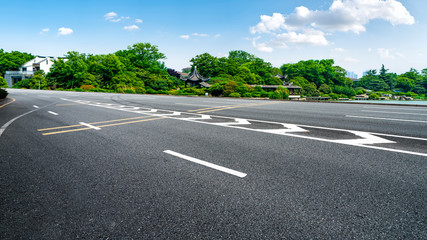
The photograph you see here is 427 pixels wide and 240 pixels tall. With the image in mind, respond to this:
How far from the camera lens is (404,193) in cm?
270

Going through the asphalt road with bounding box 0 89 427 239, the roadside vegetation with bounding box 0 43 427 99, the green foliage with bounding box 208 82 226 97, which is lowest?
the asphalt road with bounding box 0 89 427 239

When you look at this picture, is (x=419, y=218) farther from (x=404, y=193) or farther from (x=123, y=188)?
(x=123, y=188)

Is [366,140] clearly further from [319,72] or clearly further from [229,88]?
[319,72]

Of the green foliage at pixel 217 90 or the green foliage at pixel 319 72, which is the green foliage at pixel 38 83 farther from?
the green foliage at pixel 319 72

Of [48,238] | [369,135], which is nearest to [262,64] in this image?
[369,135]

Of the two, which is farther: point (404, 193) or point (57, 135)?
point (57, 135)

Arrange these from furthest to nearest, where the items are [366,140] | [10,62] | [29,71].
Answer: [10,62] → [29,71] → [366,140]

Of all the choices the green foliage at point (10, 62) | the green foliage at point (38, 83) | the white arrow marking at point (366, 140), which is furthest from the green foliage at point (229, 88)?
the green foliage at point (10, 62)

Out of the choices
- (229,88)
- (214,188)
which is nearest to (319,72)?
(229,88)

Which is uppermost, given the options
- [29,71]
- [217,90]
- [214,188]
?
[29,71]

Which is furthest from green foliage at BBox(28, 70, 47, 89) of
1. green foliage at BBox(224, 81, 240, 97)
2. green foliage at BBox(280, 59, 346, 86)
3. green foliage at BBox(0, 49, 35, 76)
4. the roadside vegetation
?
green foliage at BBox(280, 59, 346, 86)

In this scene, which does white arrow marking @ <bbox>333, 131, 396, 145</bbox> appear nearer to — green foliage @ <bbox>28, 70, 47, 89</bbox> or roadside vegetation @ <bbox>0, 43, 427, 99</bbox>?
roadside vegetation @ <bbox>0, 43, 427, 99</bbox>

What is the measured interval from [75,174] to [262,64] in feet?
236

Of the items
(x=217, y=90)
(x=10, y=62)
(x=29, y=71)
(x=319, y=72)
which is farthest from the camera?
(x=10, y=62)
